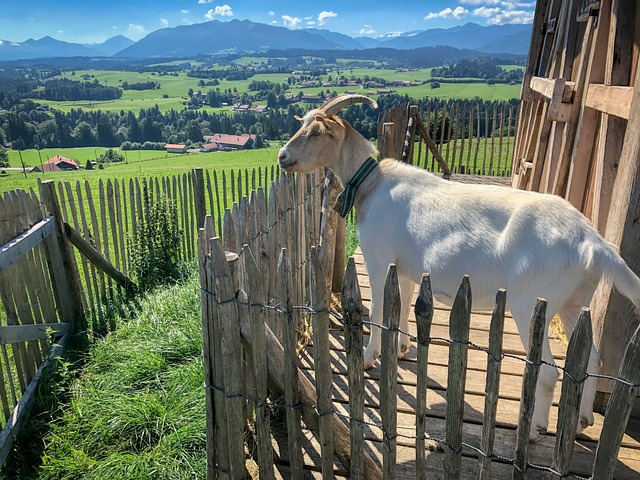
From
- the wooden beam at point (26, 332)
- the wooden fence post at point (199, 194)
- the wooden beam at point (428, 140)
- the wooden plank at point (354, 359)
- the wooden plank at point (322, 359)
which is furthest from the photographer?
the wooden beam at point (428, 140)

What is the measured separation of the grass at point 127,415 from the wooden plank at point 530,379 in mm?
2100

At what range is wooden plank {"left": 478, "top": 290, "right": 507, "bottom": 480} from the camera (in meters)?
1.68

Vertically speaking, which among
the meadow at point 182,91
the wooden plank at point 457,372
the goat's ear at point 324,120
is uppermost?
the goat's ear at point 324,120

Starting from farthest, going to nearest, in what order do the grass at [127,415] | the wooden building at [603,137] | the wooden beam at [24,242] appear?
the wooden beam at [24,242] → the grass at [127,415] → the wooden building at [603,137]

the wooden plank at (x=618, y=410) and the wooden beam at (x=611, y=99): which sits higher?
the wooden beam at (x=611, y=99)

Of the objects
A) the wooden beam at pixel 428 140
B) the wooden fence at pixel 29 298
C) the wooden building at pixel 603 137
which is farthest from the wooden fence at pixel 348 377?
the wooden beam at pixel 428 140

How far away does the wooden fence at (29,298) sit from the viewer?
4.09 metres

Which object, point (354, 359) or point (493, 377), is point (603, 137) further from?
point (354, 359)

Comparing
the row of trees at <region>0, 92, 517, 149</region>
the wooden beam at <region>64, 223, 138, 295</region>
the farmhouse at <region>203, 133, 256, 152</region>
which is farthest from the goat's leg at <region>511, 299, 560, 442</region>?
the row of trees at <region>0, 92, 517, 149</region>

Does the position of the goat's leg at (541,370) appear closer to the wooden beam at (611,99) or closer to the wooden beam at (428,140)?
the wooden beam at (611,99)

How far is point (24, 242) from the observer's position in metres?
4.58

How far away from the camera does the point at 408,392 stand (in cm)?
361

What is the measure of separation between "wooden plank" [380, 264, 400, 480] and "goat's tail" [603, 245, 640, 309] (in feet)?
4.56

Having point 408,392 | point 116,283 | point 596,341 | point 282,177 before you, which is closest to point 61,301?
point 116,283
